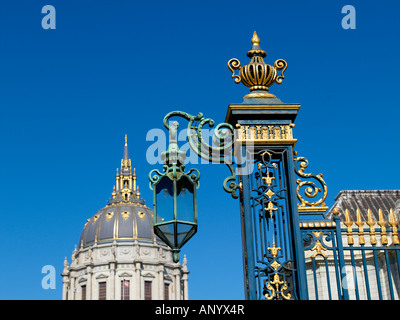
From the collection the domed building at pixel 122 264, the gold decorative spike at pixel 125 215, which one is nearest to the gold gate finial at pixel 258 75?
the domed building at pixel 122 264

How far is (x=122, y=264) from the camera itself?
99.8 meters

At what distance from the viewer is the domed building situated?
9881 centimetres

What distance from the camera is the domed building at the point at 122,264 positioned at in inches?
3890

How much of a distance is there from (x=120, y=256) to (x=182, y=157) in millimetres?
93003

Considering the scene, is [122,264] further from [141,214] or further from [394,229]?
[394,229]

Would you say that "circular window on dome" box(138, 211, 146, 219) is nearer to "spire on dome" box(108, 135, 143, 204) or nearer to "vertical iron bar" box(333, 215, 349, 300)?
"spire on dome" box(108, 135, 143, 204)

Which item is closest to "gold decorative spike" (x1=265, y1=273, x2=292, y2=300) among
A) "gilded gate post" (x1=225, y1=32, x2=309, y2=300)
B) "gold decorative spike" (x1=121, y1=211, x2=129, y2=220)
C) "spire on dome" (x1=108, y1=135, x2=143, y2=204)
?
"gilded gate post" (x1=225, y1=32, x2=309, y2=300)

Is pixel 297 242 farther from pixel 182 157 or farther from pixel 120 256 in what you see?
pixel 120 256

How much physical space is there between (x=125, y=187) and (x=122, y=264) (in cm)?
1504

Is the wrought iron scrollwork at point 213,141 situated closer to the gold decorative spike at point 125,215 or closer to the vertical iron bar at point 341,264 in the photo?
the vertical iron bar at point 341,264

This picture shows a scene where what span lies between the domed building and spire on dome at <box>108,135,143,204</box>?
10.7 ft

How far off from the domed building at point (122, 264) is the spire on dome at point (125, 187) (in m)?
3.27

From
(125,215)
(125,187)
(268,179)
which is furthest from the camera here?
(125,187)

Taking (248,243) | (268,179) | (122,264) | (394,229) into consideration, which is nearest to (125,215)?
(122,264)
